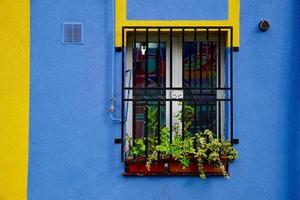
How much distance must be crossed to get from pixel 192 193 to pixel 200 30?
1.77 metres

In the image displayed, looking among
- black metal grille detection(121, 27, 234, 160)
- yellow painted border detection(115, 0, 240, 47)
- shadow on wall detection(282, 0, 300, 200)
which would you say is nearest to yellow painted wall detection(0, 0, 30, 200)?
yellow painted border detection(115, 0, 240, 47)

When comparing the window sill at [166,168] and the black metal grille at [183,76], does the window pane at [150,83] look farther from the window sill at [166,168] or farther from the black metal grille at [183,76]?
the window sill at [166,168]

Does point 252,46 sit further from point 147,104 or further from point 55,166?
point 55,166

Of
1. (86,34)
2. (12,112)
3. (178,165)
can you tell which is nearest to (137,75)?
(86,34)

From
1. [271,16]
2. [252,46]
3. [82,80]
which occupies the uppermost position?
[271,16]

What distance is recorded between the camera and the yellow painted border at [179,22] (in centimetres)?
512

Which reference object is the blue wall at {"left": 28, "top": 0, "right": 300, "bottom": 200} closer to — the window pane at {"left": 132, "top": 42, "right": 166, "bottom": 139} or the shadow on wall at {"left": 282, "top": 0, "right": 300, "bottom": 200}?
the shadow on wall at {"left": 282, "top": 0, "right": 300, "bottom": 200}

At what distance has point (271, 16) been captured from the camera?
5160 millimetres

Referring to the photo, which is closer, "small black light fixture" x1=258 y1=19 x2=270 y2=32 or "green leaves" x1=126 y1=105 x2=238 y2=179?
"green leaves" x1=126 y1=105 x2=238 y2=179

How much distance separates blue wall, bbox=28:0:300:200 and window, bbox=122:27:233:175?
177 millimetres

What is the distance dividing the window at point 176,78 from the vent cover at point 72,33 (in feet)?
1.59

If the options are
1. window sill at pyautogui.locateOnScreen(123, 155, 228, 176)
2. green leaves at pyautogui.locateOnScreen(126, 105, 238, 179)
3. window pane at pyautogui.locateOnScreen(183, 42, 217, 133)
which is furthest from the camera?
window pane at pyautogui.locateOnScreen(183, 42, 217, 133)

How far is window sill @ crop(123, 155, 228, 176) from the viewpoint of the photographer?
507 cm

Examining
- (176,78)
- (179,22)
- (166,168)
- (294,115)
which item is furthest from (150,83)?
(294,115)
